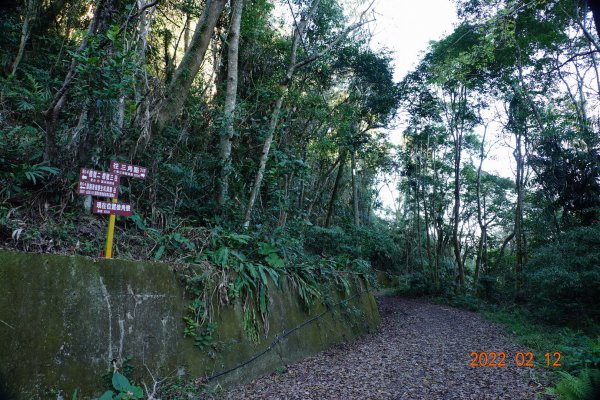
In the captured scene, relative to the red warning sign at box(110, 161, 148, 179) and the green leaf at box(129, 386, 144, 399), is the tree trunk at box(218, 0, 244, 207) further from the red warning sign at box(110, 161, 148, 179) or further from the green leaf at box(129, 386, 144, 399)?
the green leaf at box(129, 386, 144, 399)

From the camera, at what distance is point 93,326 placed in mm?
3668

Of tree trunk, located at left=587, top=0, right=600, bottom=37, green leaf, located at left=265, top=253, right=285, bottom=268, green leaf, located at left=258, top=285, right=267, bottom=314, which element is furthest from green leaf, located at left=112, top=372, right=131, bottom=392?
tree trunk, located at left=587, top=0, right=600, bottom=37

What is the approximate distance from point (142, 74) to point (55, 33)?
4973 mm

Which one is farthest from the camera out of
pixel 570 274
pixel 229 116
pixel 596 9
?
pixel 570 274

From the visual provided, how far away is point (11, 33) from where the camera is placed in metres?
8.27

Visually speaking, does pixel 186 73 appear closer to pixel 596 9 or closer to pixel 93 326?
pixel 93 326

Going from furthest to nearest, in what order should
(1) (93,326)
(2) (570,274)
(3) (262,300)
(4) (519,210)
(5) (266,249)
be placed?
(4) (519,210) < (2) (570,274) < (5) (266,249) < (3) (262,300) < (1) (93,326)

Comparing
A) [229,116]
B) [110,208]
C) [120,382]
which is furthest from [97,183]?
[229,116]

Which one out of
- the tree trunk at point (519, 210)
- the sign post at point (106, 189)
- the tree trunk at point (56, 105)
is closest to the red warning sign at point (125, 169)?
the sign post at point (106, 189)

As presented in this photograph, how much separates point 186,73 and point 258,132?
7.04 ft

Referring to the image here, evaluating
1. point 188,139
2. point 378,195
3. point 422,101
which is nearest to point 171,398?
point 188,139

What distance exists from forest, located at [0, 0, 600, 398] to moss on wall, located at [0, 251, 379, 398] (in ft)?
1.71

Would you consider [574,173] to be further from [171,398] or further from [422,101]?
[171,398]
